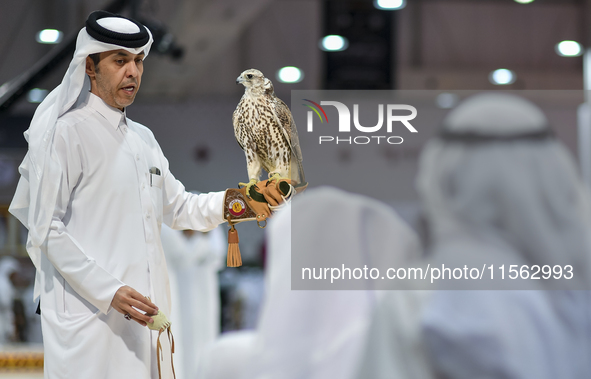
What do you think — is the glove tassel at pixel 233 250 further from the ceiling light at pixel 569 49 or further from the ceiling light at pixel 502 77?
the ceiling light at pixel 569 49

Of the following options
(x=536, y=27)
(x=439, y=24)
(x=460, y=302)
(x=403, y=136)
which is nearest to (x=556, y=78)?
(x=536, y=27)

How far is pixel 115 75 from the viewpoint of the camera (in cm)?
141

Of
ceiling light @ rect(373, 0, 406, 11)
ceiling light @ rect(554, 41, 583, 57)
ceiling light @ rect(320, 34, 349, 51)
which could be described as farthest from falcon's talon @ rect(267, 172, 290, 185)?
ceiling light @ rect(554, 41, 583, 57)

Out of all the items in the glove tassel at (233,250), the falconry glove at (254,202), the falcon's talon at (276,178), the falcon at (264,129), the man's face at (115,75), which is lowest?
the glove tassel at (233,250)

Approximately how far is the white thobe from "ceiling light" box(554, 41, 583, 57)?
216 inches

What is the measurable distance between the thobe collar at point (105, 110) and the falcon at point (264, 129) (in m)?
0.31

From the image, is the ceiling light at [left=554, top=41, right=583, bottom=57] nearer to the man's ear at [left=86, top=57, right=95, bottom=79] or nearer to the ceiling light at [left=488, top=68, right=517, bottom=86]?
the ceiling light at [left=488, top=68, right=517, bottom=86]

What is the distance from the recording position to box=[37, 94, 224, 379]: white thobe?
1.33m

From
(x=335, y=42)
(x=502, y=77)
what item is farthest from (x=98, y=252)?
(x=502, y=77)

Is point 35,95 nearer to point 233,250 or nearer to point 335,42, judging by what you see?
point 335,42

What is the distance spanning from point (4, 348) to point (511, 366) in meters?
3.31

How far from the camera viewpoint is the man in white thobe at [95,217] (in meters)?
1.33

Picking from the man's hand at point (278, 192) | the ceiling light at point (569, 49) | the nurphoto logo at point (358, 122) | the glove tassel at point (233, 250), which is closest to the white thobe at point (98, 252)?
the glove tassel at point (233, 250)

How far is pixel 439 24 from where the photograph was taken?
19.3 ft
